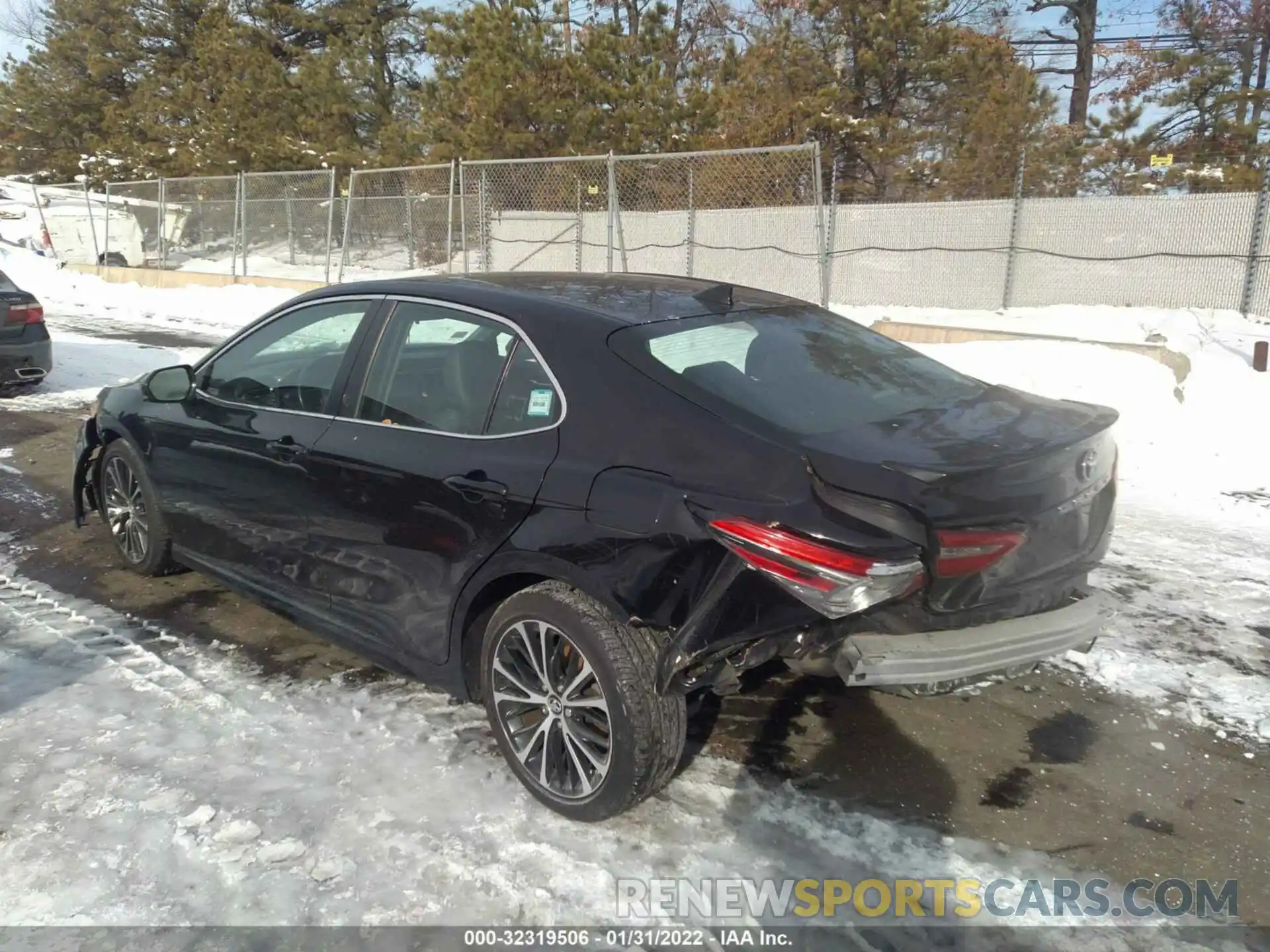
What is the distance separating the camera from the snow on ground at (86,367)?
31.0 feet

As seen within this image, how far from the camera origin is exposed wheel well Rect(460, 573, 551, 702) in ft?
10.1

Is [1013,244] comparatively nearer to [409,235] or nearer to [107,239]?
[409,235]

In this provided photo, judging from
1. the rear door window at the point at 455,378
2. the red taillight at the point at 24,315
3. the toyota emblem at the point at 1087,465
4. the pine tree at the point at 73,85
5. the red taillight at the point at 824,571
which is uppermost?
the pine tree at the point at 73,85

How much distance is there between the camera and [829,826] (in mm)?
2926

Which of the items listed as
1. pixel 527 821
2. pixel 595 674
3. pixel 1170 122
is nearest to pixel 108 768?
pixel 527 821

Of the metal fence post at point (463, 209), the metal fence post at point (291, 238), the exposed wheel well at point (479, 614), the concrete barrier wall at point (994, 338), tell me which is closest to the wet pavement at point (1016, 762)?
the exposed wheel well at point (479, 614)

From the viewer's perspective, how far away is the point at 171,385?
14.7ft

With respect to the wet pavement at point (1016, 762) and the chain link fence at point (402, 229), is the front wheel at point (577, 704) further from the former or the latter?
the chain link fence at point (402, 229)

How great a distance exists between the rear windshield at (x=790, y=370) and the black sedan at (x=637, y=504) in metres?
0.01

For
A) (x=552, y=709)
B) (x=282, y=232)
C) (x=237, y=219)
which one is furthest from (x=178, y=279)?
(x=552, y=709)

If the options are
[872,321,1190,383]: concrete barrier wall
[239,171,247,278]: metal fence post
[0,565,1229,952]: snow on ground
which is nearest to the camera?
[0,565,1229,952]: snow on ground

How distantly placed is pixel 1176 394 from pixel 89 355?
1227cm

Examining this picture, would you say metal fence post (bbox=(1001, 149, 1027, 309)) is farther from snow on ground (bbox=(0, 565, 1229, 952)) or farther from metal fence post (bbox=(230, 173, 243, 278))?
metal fence post (bbox=(230, 173, 243, 278))

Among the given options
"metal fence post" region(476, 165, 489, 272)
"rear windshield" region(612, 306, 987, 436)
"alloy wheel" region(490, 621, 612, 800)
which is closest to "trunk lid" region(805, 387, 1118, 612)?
"rear windshield" region(612, 306, 987, 436)
